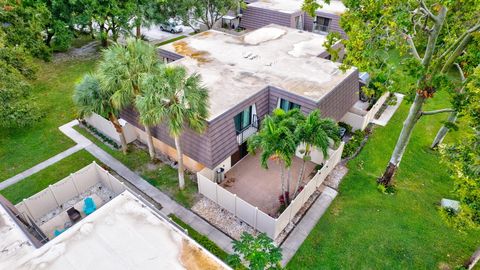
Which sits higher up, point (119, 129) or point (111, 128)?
point (119, 129)

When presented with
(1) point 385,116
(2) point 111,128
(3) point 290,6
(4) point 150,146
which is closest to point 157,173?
(4) point 150,146

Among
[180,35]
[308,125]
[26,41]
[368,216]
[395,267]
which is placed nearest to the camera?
[308,125]

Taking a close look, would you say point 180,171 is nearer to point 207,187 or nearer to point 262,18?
point 207,187

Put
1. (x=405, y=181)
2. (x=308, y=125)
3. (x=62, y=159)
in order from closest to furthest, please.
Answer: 1. (x=308, y=125)
2. (x=405, y=181)
3. (x=62, y=159)

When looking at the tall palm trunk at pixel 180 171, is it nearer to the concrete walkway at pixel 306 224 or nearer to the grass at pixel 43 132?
the concrete walkway at pixel 306 224

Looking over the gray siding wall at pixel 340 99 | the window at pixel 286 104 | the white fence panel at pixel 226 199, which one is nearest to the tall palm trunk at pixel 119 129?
the white fence panel at pixel 226 199

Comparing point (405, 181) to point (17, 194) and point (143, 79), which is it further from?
point (17, 194)

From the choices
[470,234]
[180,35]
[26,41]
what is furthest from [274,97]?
[180,35]
